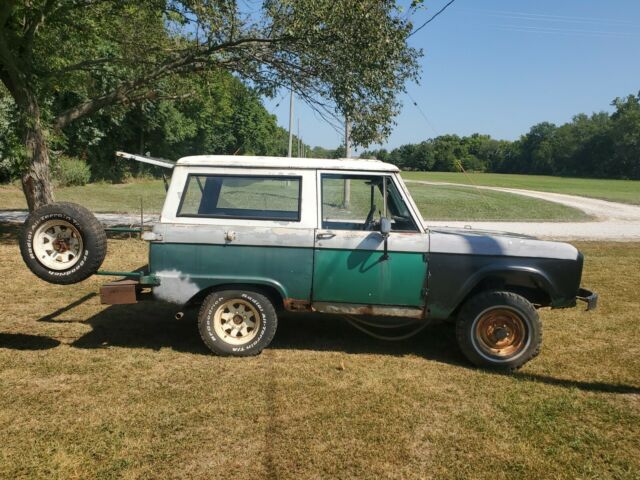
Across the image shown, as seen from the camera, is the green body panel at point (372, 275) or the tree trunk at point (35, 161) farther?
the tree trunk at point (35, 161)

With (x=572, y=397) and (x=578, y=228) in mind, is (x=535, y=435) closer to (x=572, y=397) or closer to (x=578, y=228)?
(x=572, y=397)

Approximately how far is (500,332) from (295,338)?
220 cm

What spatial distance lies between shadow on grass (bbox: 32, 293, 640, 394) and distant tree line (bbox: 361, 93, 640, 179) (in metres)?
72.0

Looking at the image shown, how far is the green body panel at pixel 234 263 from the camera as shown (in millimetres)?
5168

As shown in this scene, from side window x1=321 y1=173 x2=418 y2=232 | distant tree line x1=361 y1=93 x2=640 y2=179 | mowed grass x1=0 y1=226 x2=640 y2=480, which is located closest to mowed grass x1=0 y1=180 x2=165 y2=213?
mowed grass x1=0 y1=226 x2=640 y2=480

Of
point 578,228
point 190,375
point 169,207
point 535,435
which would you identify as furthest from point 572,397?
point 578,228

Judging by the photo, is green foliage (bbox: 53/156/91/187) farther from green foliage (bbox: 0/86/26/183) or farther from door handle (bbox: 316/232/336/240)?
door handle (bbox: 316/232/336/240)

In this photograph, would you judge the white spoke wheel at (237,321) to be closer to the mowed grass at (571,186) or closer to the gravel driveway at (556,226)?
the gravel driveway at (556,226)

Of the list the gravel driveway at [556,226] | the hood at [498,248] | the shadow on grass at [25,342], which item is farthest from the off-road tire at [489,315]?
the gravel driveway at [556,226]

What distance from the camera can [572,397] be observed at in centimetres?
457

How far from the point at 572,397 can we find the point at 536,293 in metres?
1.27

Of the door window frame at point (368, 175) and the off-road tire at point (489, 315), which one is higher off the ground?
the door window frame at point (368, 175)

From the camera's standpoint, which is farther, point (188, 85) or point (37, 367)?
point (188, 85)

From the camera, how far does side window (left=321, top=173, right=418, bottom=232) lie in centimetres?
529
